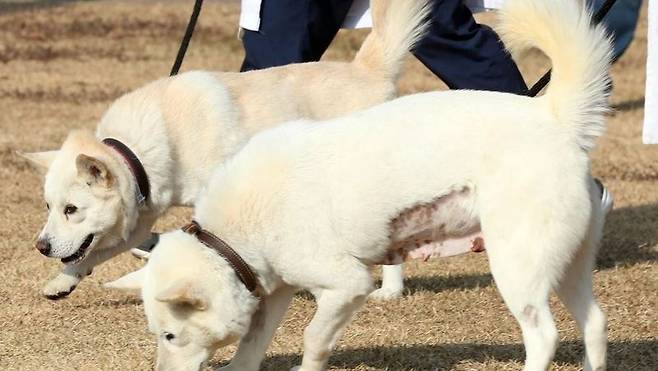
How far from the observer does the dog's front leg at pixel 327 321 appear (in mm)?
3418

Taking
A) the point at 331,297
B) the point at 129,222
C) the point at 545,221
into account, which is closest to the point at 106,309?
the point at 129,222

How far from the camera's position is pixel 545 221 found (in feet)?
10.6

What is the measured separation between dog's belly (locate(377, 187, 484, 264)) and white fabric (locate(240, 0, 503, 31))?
5.45 ft

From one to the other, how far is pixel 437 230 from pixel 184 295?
73cm

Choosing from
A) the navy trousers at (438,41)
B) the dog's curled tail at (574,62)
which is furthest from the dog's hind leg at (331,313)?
the navy trousers at (438,41)

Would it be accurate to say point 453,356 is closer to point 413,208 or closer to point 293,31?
point 413,208

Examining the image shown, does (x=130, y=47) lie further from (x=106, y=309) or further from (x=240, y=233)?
(x=240, y=233)

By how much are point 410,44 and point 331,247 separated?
1.50 metres

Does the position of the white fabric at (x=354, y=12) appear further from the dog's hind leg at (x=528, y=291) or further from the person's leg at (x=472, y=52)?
the dog's hind leg at (x=528, y=291)

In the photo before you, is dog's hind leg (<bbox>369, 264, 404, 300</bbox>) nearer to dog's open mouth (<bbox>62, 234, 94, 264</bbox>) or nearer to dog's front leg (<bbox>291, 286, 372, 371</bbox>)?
dog's open mouth (<bbox>62, 234, 94, 264</bbox>)

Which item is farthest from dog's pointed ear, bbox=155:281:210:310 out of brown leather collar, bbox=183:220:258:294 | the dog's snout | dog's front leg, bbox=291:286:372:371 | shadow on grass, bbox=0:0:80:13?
shadow on grass, bbox=0:0:80:13

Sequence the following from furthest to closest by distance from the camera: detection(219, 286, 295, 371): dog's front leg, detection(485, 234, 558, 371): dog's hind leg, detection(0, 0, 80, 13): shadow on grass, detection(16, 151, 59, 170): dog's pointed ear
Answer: detection(0, 0, 80, 13): shadow on grass, detection(16, 151, 59, 170): dog's pointed ear, detection(219, 286, 295, 371): dog's front leg, detection(485, 234, 558, 371): dog's hind leg

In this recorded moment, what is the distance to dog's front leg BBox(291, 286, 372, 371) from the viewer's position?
3418 millimetres

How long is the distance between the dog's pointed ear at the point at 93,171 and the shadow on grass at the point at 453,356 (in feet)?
2.65
